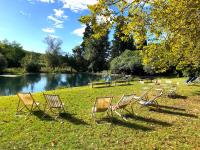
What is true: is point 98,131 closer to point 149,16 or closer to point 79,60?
point 149,16

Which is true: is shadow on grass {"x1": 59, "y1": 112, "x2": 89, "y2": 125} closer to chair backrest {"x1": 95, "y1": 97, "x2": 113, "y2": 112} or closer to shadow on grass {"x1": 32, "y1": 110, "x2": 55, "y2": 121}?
shadow on grass {"x1": 32, "y1": 110, "x2": 55, "y2": 121}

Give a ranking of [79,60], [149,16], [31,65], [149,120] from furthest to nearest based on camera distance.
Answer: [79,60]
[31,65]
[149,120]
[149,16]

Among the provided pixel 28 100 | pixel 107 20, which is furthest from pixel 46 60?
pixel 107 20

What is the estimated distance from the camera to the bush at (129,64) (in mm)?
48112

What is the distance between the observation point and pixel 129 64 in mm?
48562

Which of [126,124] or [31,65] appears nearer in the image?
[126,124]

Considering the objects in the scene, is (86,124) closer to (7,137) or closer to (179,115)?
(7,137)

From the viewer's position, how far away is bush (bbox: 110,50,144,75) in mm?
48112

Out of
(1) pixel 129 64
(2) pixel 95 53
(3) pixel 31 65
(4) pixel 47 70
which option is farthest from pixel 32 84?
(2) pixel 95 53

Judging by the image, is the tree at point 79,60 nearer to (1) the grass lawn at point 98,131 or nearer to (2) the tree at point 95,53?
(2) the tree at point 95,53

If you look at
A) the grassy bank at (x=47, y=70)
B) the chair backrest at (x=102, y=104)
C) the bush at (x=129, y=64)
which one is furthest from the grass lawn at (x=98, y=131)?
the grassy bank at (x=47, y=70)

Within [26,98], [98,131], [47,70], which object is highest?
[47,70]

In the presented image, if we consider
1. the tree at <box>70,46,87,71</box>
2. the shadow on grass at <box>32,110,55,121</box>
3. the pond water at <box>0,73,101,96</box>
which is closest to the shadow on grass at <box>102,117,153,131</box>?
the shadow on grass at <box>32,110,55,121</box>

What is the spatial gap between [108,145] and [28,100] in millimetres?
4568
